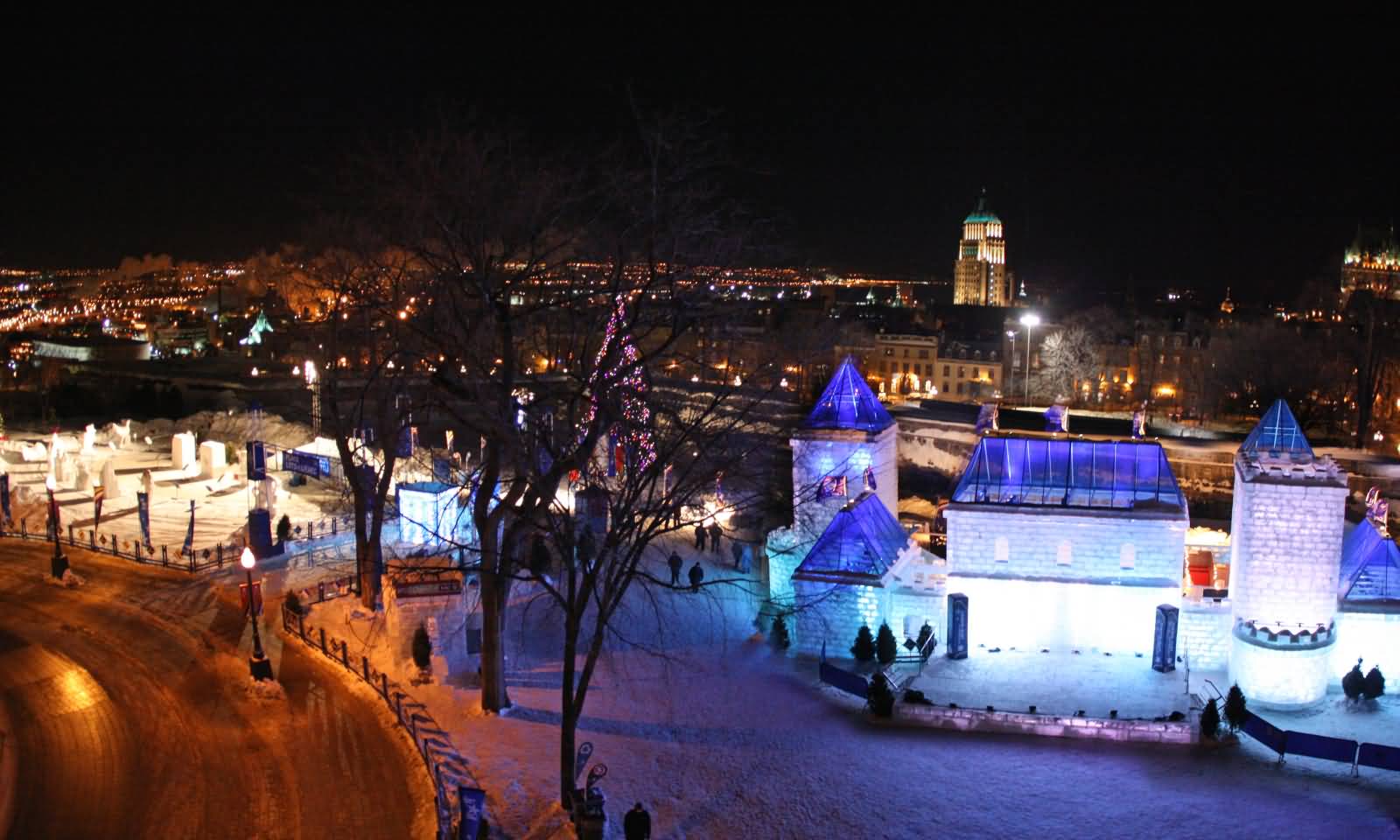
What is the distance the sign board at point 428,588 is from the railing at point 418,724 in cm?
142

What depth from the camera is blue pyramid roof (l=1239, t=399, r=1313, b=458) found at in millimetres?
19203

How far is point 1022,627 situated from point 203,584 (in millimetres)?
17371

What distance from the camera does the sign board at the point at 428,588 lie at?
67.2 ft

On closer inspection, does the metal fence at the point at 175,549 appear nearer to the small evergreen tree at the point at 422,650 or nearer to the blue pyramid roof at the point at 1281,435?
the small evergreen tree at the point at 422,650

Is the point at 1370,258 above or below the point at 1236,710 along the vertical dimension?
above

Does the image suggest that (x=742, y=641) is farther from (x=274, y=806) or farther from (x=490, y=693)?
(x=274, y=806)

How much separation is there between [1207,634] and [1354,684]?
2388 mm

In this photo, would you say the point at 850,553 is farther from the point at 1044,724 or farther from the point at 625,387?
the point at 625,387

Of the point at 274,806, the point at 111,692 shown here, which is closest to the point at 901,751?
the point at 274,806

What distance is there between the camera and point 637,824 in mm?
12766

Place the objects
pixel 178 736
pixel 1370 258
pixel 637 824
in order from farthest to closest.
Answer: pixel 1370 258
pixel 178 736
pixel 637 824

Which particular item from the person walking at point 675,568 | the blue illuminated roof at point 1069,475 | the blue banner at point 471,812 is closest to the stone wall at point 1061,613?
the blue illuminated roof at point 1069,475

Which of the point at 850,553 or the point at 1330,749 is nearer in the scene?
the point at 1330,749

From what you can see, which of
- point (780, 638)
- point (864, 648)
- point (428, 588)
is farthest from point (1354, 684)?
point (428, 588)
